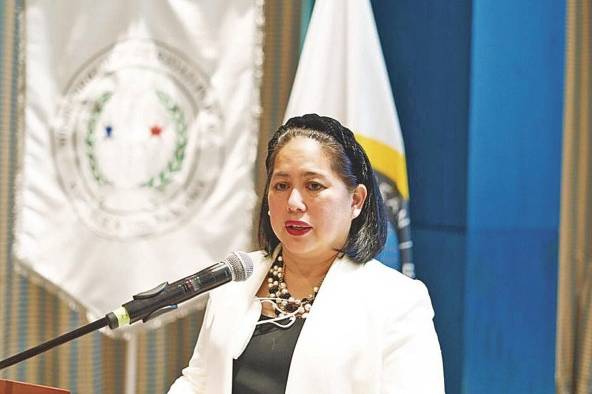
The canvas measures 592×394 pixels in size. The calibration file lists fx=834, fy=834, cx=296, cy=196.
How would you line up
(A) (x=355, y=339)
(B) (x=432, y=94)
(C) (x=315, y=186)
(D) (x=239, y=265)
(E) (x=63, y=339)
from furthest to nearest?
(B) (x=432, y=94)
(C) (x=315, y=186)
(A) (x=355, y=339)
(D) (x=239, y=265)
(E) (x=63, y=339)

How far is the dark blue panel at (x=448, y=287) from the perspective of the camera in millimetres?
2717

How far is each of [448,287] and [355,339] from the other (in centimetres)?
117

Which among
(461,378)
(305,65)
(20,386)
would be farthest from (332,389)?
(305,65)

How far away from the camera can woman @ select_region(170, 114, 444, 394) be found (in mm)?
1663

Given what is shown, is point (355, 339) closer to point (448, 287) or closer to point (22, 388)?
point (22, 388)

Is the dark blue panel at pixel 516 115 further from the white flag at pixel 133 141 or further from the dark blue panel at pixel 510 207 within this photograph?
the white flag at pixel 133 141

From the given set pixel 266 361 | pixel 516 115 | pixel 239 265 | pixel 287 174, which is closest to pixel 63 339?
pixel 239 265

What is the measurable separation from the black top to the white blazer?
0.02m

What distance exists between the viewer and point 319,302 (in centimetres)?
175

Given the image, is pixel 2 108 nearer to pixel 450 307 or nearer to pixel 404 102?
pixel 404 102

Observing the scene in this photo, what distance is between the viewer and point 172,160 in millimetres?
2951

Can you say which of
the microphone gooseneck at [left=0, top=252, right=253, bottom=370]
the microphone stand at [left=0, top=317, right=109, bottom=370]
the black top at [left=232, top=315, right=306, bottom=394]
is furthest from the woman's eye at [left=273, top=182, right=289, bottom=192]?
the microphone stand at [left=0, top=317, right=109, bottom=370]

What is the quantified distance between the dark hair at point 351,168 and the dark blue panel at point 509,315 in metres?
0.88

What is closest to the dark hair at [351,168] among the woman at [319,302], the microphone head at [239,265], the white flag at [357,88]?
the woman at [319,302]
